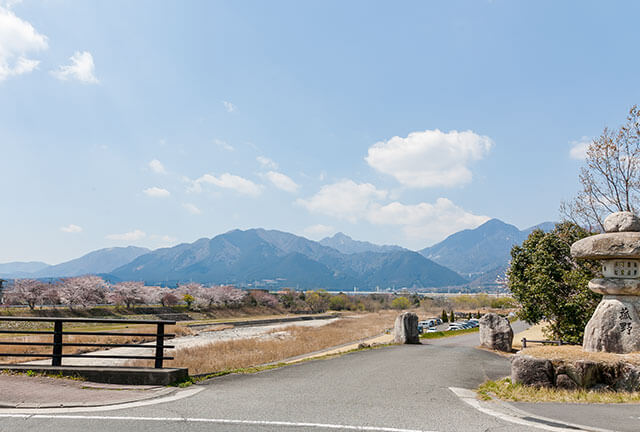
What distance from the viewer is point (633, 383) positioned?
1027 centimetres

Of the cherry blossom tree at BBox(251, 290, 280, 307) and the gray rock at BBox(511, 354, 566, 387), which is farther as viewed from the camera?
the cherry blossom tree at BBox(251, 290, 280, 307)

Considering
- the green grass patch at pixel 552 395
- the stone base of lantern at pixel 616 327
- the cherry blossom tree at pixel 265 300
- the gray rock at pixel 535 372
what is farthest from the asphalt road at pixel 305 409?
the cherry blossom tree at pixel 265 300

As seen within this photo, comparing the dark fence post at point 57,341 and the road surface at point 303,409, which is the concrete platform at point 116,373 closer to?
the dark fence post at point 57,341

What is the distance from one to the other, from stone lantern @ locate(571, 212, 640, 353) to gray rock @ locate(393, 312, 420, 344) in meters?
14.1

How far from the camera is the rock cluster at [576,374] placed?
34.2 ft

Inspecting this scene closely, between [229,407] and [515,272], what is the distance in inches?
992

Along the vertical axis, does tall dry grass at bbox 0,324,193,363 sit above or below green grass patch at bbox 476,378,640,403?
below

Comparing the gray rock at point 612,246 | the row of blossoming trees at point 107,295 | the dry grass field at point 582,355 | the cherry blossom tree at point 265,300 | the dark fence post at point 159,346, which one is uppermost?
the gray rock at point 612,246

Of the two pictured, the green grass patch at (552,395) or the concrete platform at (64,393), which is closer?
the concrete platform at (64,393)

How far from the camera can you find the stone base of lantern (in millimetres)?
11617

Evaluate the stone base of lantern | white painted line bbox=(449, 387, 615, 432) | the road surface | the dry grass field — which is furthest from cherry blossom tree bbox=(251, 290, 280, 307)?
white painted line bbox=(449, 387, 615, 432)

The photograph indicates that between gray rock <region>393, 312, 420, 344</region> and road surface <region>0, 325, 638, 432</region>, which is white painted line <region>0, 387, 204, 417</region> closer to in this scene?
road surface <region>0, 325, 638, 432</region>

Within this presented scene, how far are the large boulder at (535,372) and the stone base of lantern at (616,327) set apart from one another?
2.50 meters

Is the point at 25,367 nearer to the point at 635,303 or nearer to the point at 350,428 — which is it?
the point at 350,428
